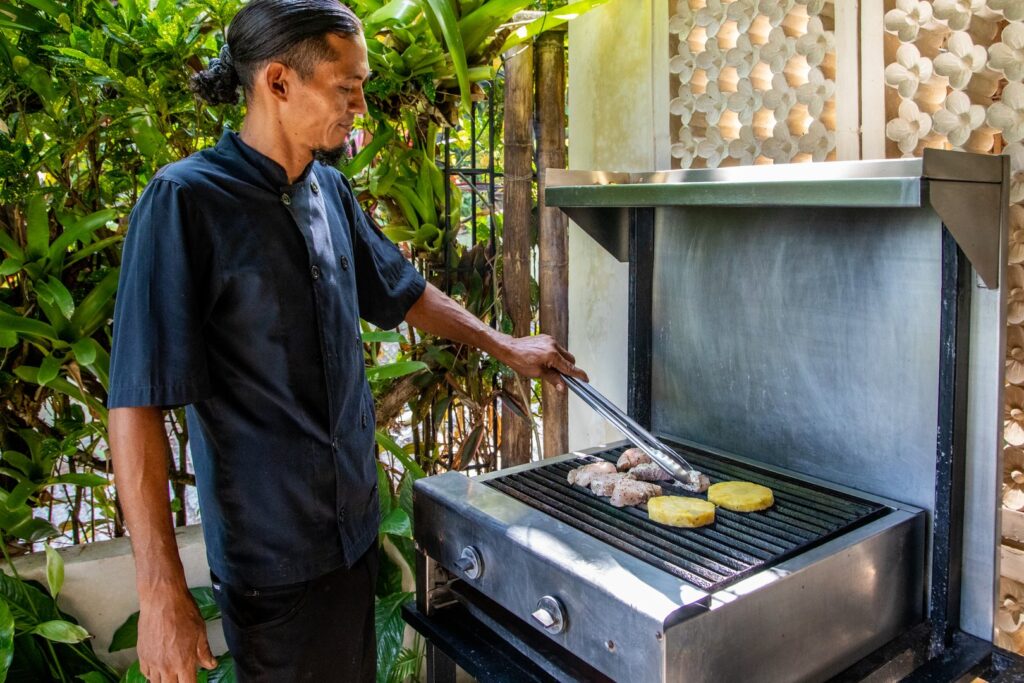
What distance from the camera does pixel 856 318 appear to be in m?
1.67

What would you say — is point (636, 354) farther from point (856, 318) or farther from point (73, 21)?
point (73, 21)

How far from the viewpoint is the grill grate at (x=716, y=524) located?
1.30 meters

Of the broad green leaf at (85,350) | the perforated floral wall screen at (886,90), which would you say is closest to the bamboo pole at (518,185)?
the perforated floral wall screen at (886,90)

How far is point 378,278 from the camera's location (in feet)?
6.28

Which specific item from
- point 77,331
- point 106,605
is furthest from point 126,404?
point 106,605

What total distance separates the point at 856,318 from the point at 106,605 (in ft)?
6.82

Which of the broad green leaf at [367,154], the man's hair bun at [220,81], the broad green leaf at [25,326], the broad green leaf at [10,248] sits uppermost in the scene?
the man's hair bun at [220,81]

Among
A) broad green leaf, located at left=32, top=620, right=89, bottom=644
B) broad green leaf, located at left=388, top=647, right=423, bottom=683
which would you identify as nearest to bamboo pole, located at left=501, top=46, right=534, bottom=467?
broad green leaf, located at left=388, top=647, right=423, bottom=683

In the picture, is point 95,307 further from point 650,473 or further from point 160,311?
point 650,473

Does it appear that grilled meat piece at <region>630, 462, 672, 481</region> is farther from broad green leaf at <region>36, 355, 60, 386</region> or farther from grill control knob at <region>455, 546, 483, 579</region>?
broad green leaf at <region>36, 355, 60, 386</region>

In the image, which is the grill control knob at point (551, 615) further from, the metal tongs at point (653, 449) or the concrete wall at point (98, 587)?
the concrete wall at point (98, 587)

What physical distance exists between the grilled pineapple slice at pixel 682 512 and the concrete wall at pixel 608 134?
85 centimetres

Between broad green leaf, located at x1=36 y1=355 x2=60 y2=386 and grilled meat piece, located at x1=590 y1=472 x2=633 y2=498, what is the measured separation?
58.6 inches

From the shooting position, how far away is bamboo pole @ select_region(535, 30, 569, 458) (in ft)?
8.32
